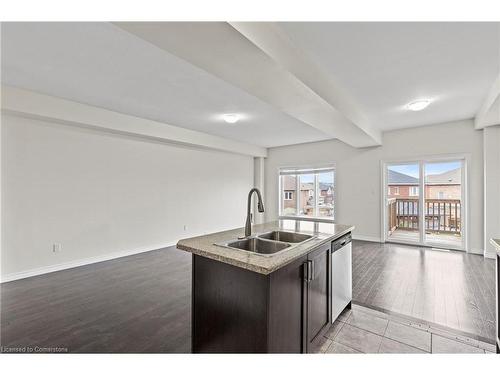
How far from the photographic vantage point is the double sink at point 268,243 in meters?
1.74

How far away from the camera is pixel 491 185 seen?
13.6ft

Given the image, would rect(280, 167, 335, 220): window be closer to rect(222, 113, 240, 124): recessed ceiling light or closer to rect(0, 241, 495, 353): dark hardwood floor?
rect(0, 241, 495, 353): dark hardwood floor

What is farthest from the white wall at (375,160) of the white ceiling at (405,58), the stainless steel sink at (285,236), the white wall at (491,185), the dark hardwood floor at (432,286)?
the stainless steel sink at (285,236)

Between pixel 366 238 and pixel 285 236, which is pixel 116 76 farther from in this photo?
pixel 366 238

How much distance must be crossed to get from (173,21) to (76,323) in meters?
2.67

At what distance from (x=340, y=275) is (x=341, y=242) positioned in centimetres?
31

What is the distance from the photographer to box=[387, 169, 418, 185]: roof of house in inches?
207

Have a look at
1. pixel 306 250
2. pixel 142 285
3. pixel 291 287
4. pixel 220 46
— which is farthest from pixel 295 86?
pixel 142 285

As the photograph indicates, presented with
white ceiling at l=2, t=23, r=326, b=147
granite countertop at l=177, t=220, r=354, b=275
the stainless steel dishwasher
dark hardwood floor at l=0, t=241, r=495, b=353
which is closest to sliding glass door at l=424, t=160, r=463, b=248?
dark hardwood floor at l=0, t=241, r=495, b=353

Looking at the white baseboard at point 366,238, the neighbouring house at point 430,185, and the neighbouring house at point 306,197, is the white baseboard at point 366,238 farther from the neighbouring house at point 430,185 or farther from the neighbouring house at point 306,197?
the neighbouring house at point 430,185

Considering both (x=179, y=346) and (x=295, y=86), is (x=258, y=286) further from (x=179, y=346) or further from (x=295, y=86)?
(x=295, y=86)

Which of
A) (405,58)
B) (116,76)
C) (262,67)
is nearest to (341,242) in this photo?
(262,67)

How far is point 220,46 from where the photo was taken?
5.81 feet

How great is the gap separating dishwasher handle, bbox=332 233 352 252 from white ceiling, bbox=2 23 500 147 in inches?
62.9
